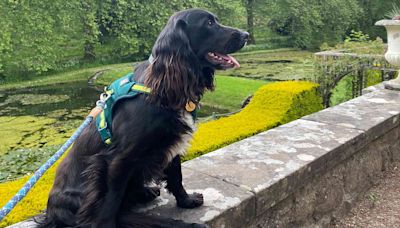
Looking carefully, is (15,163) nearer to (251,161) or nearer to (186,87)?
(251,161)

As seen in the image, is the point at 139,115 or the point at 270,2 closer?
the point at 139,115

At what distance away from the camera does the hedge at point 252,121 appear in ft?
11.2

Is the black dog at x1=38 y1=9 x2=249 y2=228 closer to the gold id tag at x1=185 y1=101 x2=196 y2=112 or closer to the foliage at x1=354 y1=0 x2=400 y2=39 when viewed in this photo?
the gold id tag at x1=185 y1=101 x2=196 y2=112

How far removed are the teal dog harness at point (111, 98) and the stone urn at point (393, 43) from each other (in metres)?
4.64

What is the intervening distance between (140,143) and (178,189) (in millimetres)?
552

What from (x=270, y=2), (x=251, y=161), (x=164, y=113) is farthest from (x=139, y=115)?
(x=270, y=2)

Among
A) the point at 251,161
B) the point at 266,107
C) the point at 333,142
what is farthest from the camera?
the point at 266,107

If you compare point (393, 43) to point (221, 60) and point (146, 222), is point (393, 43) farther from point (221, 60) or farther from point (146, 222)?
point (146, 222)

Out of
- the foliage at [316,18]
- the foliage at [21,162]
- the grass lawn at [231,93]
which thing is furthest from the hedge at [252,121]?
the foliage at [316,18]

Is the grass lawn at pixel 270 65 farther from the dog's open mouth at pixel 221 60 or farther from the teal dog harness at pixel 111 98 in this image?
the teal dog harness at pixel 111 98

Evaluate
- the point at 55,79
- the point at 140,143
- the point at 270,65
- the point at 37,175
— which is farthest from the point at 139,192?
the point at 270,65

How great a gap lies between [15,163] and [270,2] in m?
27.0

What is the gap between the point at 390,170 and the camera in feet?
13.0

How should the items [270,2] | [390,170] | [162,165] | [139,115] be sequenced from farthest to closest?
[270,2]
[390,170]
[162,165]
[139,115]
